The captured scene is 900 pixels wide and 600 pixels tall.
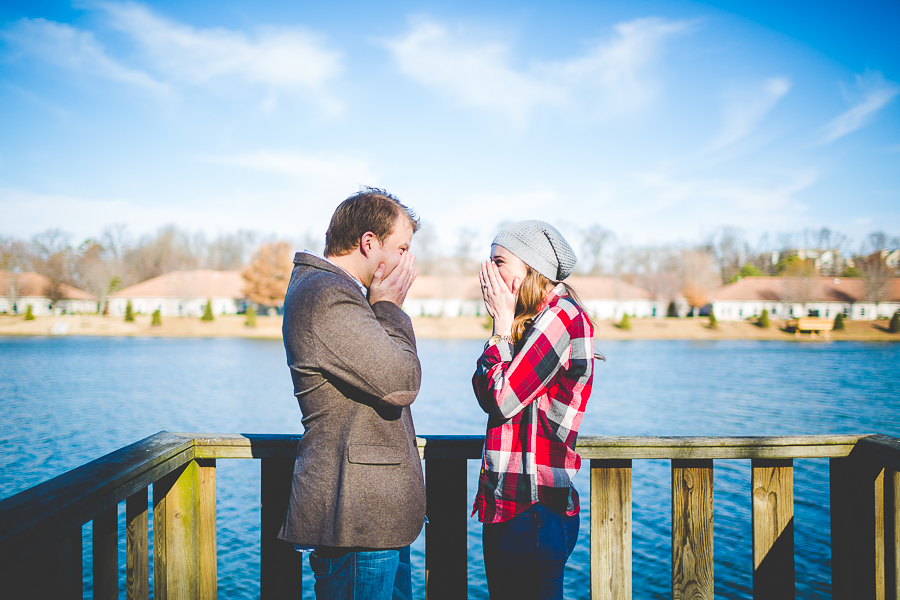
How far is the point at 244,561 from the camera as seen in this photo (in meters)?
8.66

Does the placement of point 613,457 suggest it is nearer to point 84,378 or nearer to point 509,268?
point 509,268

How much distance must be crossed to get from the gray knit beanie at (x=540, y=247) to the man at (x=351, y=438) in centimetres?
57

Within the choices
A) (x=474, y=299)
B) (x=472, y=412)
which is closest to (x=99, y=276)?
(x=474, y=299)

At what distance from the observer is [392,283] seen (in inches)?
79.8

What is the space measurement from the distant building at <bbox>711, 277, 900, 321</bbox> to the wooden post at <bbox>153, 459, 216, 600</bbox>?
78737 millimetres

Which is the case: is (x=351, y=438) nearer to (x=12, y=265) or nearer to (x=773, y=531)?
(x=773, y=531)

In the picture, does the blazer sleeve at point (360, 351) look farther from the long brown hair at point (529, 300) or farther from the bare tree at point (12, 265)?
the bare tree at point (12, 265)

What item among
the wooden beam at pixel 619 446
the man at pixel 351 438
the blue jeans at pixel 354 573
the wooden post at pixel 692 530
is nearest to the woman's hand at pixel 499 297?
the man at pixel 351 438

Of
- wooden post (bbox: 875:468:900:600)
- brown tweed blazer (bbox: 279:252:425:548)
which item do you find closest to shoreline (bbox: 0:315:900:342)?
wooden post (bbox: 875:468:900:600)

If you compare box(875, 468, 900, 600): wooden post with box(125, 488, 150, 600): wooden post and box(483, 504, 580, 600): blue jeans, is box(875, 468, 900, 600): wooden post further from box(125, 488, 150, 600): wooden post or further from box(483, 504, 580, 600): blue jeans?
box(125, 488, 150, 600): wooden post

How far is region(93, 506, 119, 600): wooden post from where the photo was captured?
5.91 ft

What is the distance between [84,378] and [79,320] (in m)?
40.3

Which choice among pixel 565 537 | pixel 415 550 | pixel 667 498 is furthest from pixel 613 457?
pixel 667 498

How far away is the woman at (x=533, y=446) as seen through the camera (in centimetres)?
197
